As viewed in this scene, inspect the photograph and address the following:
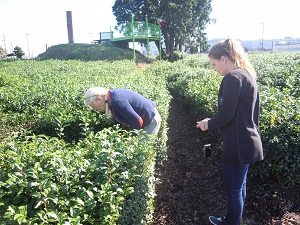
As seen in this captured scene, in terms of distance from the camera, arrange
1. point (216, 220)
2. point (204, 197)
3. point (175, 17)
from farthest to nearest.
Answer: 1. point (175, 17)
2. point (204, 197)
3. point (216, 220)

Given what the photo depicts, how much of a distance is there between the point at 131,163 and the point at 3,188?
1.03 m

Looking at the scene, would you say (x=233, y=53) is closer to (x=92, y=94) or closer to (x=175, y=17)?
(x=92, y=94)

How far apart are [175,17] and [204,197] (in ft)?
94.7

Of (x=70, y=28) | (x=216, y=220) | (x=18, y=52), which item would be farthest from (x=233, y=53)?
(x=18, y=52)

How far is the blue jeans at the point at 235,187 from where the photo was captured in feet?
8.72

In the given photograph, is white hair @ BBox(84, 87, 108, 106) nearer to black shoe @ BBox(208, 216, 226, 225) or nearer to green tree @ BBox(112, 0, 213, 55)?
black shoe @ BBox(208, 216, 226, 225)

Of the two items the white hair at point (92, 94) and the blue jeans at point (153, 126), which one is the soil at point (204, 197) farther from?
the white hair at point (92, 94)

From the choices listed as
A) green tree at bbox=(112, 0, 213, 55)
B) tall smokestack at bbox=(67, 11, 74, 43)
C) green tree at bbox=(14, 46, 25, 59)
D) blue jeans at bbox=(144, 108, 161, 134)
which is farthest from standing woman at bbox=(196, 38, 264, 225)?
green tree at bbox=(14, 46, 25, 59)

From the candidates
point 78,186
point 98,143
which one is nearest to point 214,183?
point 98,143

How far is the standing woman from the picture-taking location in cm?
244

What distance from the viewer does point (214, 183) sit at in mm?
4320

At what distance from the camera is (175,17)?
99.1 feet

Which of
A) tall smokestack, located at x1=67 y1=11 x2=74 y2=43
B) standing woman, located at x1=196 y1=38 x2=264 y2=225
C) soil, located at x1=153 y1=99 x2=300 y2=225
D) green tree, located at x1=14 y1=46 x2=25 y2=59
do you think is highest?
tall smokestack, located at x1=67 y1=11 x2=74 y2=43

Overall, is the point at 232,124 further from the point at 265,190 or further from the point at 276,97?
the point at 276,97
